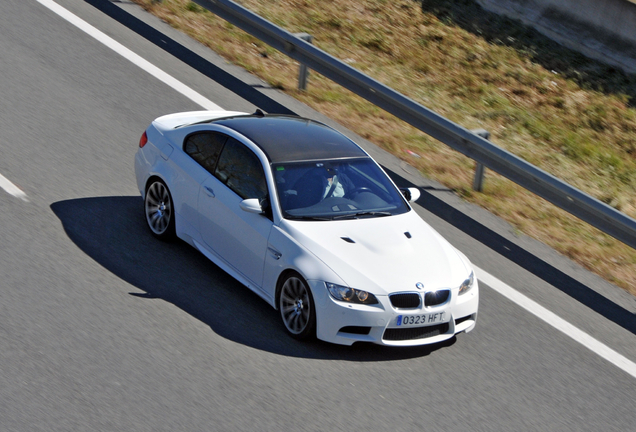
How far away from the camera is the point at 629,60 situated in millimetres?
15062

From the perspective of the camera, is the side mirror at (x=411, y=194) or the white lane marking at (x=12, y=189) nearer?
the side mirror at (x=411, y=194)

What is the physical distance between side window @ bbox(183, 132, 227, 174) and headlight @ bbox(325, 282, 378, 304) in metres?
2.01

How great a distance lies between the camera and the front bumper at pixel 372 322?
264 inches

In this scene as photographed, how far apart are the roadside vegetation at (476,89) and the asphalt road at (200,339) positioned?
1178 millimetres

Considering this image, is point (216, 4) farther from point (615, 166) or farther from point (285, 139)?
point (615, 166)

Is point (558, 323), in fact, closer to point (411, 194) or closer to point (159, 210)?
Result: point (411, 194)

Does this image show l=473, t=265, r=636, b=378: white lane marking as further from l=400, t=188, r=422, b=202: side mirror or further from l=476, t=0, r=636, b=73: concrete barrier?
l=476, t=0, r=636, b=73: concrete barrier

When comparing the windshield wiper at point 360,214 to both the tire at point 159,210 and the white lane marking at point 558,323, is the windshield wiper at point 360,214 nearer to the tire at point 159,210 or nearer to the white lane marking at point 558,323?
the white lane marking at point 558,323

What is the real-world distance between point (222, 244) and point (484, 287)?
2.71 meters

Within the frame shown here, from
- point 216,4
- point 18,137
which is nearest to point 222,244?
point 18,137

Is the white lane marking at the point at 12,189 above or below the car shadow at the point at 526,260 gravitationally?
above

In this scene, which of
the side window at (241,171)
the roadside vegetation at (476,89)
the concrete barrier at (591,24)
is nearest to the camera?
the side window at (241,171)

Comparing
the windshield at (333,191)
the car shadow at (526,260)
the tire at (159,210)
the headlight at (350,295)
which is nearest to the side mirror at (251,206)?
the windshield at (333,191)

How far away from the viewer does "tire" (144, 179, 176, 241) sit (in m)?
8.28
